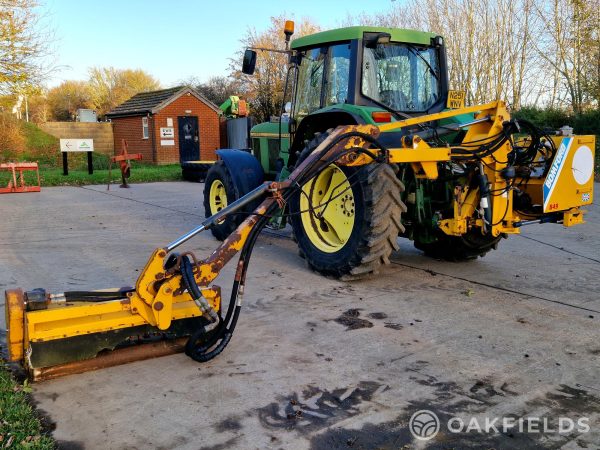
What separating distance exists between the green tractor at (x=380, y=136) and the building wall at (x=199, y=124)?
62.3 ft

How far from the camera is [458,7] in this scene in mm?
21672

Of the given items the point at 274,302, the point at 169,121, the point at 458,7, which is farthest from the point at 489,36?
the point at 274,302

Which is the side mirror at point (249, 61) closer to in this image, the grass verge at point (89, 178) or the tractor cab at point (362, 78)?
the tractor cab at point (362, 78)

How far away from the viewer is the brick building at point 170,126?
25.2 metres

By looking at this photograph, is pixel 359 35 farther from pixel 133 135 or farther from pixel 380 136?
pixel 133 135

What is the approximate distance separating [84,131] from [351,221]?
23.9m

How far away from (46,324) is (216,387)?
3.54 ft

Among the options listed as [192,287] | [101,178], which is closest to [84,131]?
[101,178]

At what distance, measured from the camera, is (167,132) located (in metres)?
25.3

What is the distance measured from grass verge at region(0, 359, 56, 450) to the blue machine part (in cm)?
444

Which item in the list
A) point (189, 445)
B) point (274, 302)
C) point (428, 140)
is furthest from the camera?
point (428, 140)

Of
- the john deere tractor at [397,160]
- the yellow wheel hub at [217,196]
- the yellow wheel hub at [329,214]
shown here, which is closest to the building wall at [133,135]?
the yellow wheel hub at [217,196]

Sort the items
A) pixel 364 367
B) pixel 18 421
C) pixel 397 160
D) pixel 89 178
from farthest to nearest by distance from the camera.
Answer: pixel 89 178 < pixel 397 160 < pixel 364 367 < pixel 18 421

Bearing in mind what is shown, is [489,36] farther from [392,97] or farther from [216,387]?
[216,387]
